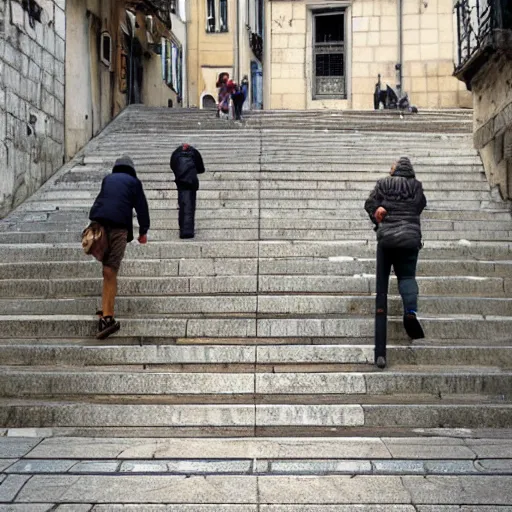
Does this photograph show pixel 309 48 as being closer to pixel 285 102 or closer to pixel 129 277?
pixel 285 102

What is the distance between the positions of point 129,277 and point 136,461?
3367mm

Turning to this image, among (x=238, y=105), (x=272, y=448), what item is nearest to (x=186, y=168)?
(x=272, y=448)

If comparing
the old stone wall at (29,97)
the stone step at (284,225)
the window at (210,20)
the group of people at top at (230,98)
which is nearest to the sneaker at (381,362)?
the stone step at (284,225)

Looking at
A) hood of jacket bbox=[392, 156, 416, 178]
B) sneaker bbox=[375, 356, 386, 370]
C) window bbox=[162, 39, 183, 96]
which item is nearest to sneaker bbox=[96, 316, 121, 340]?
sneaker bbox=[375, 356, 386, 370]

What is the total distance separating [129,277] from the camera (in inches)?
296

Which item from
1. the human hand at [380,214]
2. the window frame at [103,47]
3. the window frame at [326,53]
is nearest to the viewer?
the human hand at [380,214]

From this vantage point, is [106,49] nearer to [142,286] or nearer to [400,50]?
[400,50]

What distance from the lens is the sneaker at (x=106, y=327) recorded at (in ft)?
20.1

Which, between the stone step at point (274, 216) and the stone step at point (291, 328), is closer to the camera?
the stone step at point (291, 328)

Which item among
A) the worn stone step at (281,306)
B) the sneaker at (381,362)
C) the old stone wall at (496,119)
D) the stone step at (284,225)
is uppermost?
the old stone wall at (496,119)

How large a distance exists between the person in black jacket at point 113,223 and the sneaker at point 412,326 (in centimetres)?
238

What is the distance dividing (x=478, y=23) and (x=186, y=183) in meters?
4.97

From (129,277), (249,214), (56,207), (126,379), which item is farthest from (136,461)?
(56,207)

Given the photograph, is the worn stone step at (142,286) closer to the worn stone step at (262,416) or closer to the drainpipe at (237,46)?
the worn stone step at (262,416)
